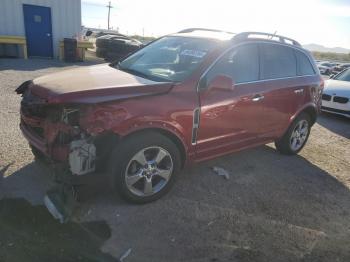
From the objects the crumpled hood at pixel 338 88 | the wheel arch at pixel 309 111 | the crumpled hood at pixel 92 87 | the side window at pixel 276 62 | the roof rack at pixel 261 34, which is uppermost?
the roof rack at pixel 261 34

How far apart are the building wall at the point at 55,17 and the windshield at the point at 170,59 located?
1198 centimetres

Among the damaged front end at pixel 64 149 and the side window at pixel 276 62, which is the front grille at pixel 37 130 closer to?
the damaged front end at pixel 64 149

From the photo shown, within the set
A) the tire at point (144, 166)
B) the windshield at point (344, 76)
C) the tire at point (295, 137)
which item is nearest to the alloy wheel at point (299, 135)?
the tire at point (295, 137)

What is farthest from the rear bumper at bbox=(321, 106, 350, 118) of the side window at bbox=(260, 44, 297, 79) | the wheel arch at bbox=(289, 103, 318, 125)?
the side window at bbox=(260, 44, 297, 79)

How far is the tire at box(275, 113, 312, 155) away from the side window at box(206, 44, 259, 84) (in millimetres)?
1405

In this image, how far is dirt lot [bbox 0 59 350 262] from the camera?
3090mm

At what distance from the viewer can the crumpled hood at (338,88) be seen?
350 inches

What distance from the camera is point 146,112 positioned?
11.3ft

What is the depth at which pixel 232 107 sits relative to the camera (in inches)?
167

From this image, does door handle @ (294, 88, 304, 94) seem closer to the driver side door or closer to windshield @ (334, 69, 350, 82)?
the driver side door

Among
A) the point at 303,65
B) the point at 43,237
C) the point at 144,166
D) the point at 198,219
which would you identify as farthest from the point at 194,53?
the point at 43,237

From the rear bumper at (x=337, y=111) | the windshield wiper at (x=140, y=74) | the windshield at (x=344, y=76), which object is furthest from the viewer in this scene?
the windshield at (x=344, y=76)

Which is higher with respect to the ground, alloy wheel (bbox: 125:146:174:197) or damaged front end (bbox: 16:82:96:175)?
damaged front end (bbox: 16:82:96:175)

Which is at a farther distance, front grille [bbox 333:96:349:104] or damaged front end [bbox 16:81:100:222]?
front grille [bbox 333:96:349:104]
